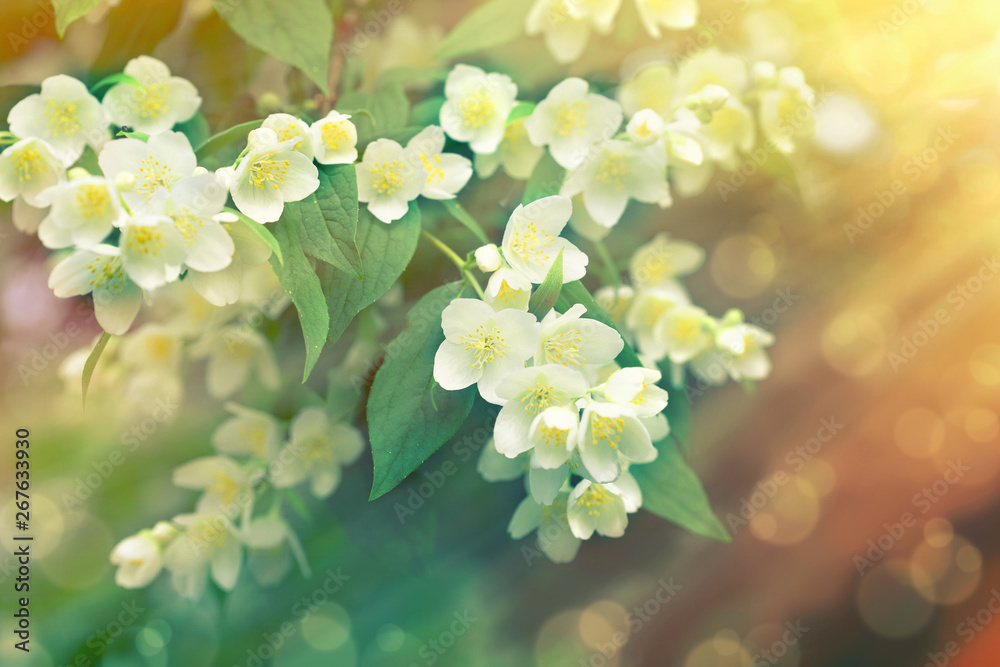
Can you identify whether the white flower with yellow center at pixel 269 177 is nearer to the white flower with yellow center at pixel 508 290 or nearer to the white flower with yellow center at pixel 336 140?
the white flower with yellow center at pixel 336 140

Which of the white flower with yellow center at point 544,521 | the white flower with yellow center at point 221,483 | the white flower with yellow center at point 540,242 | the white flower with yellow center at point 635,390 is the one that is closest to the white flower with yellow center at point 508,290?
the white flower with yellow center at point 540,242

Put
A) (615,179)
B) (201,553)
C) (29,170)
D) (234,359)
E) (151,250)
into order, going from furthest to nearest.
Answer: (234,359) < (201,553) < (615,179) < (29,170) < (151,250)

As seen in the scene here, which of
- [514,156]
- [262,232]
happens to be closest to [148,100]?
[262,232]

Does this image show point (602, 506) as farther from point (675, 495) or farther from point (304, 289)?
point (304, 289)

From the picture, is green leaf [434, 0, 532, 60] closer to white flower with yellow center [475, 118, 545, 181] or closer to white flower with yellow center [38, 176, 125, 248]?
white flower with yellow center [475, 118, 545, 181]

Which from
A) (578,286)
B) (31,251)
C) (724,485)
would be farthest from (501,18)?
(724,485)

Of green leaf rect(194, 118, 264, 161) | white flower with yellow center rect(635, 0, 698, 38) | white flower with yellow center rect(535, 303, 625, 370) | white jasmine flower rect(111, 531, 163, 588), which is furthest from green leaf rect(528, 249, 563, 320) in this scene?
white jasmine flower rect(111, 531, 163, 588)
